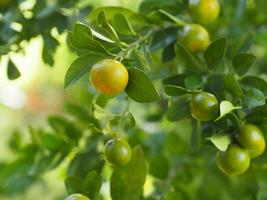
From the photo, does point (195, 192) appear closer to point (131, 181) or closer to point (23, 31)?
point (131, 181)

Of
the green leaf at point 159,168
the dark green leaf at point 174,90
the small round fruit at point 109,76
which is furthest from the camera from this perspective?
the green leaf at point 159,168

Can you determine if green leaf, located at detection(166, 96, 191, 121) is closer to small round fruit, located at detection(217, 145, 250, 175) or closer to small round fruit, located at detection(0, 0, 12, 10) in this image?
small round fruit, located at detection(217, 145, 250, 175)

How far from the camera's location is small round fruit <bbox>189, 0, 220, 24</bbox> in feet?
2.73

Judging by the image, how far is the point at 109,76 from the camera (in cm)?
65

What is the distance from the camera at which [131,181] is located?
83 cm

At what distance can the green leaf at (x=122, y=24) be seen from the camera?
0.74m

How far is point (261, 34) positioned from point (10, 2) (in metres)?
0.49

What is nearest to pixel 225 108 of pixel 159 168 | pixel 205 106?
pixel 205 106

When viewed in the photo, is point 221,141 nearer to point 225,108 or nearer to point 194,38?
point 225,108

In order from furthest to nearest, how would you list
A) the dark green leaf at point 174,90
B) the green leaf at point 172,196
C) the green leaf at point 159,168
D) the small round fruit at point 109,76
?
the green leaf at point 159,168 → the green leaf at point 172,196 → the dark green leaf at point 174,90 → the small round fruit at point 109,76

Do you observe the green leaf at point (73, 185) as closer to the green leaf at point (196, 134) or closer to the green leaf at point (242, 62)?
the green leaf at point (196, 134)

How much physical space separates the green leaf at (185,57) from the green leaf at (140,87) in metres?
0.14

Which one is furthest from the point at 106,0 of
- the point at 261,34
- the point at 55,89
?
the point at 55,89

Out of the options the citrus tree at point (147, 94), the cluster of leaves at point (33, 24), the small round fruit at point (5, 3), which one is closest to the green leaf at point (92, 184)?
the citrus tree at point (147, 94)
